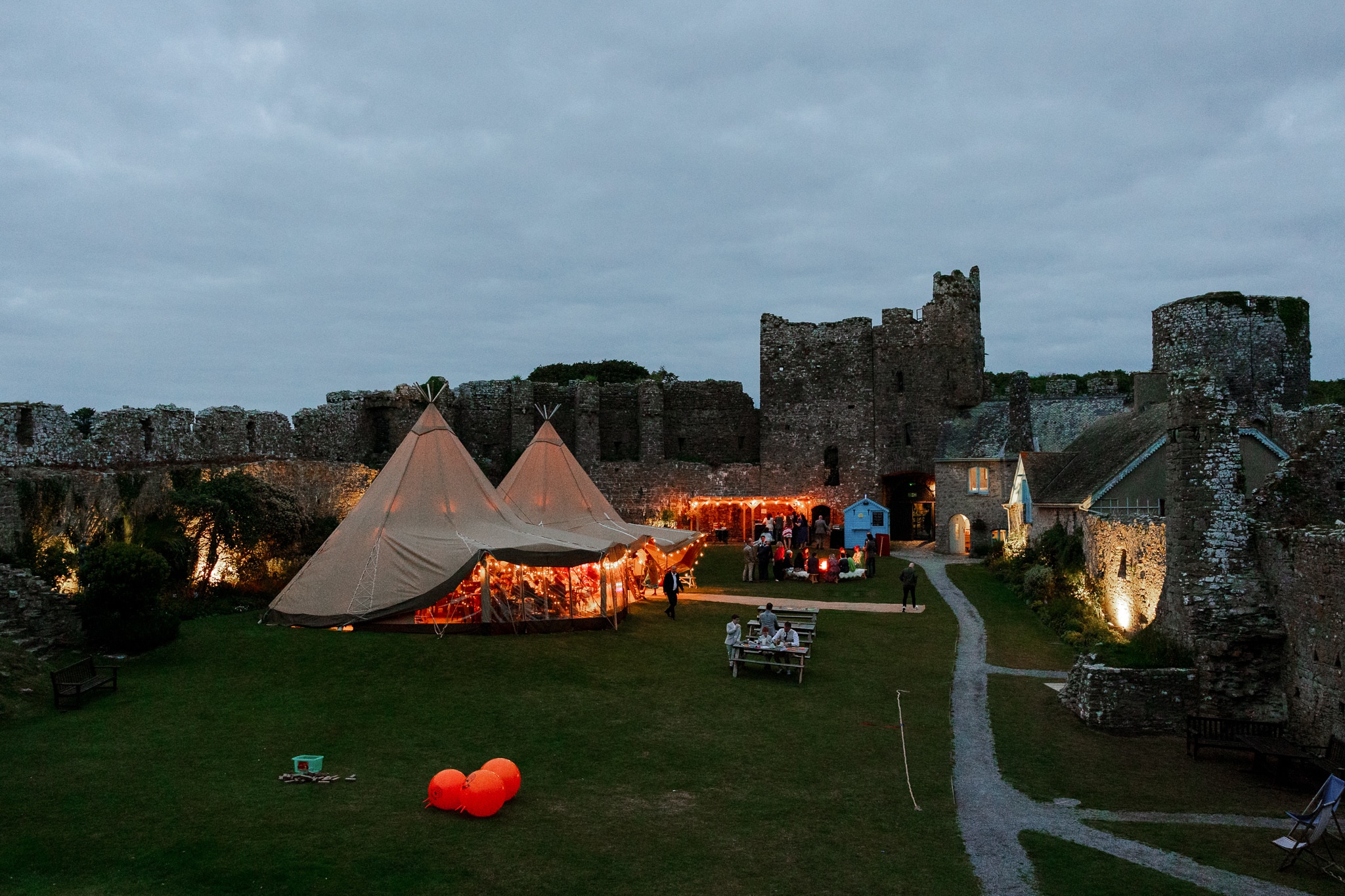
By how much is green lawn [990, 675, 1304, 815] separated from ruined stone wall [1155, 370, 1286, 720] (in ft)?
3.40

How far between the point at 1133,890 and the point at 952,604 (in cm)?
1194

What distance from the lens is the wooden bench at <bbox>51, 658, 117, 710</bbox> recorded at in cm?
927

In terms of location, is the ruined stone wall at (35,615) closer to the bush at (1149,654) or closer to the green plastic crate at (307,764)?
the green plastic crate at (307,764)

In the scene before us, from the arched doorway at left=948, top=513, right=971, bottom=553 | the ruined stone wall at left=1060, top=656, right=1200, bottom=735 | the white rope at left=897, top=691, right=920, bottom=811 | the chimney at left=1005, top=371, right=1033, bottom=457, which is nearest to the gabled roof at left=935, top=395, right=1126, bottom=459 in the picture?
the chimney at left=1005, top=371, right=1033, bottom=457

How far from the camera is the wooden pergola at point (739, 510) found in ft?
101

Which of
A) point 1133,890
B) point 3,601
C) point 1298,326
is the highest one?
point 1298,326

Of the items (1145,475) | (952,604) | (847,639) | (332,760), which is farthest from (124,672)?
(1145,475)

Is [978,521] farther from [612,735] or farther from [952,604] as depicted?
[612,735]

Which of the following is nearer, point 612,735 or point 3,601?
point 612,735

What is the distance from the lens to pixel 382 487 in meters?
15.1

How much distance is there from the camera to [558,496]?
19297 millimetres

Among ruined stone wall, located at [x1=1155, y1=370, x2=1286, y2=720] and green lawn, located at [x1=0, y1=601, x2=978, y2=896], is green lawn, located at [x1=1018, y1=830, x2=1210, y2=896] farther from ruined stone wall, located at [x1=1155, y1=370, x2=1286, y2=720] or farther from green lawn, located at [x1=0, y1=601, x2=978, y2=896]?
ruined stone wall, located at [x1=1155, y1=370, x2=1286, y2=720]

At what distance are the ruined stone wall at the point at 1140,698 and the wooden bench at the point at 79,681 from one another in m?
11.2

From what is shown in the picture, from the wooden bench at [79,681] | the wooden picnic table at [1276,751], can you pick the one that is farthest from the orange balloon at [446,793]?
the wooden picnic table at [1276,751]
